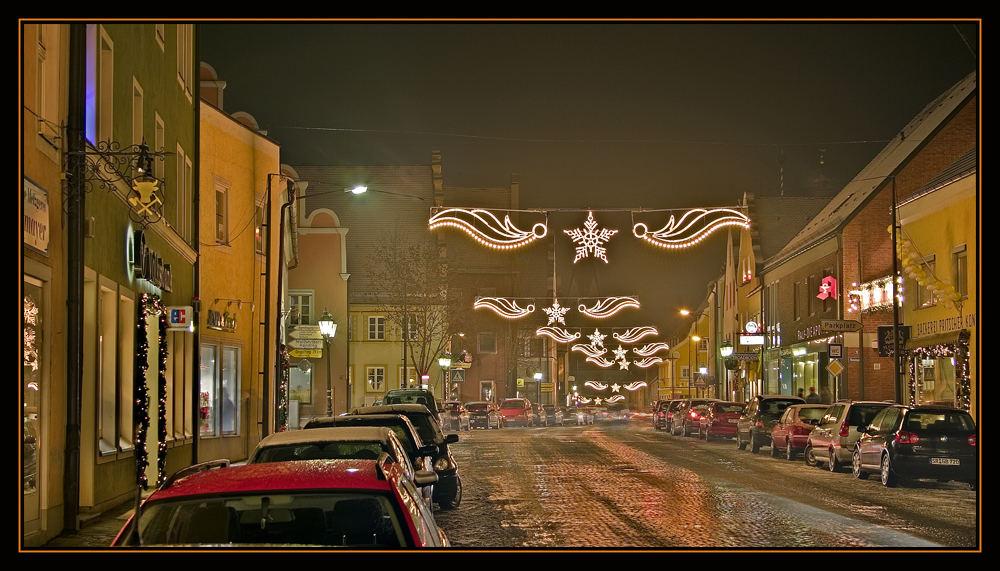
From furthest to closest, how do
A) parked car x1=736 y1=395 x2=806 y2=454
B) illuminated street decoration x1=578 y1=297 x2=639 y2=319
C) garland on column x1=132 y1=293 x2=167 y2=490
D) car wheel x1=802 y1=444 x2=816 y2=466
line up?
illuminated street decoration x1=578 y1=297 x2=639 y2=319 < parked car x1=736 y1=395 x2=806 y2=454 < car wheel x1=802 y1=444 x2=816 y2=466 < garland on column x1=132 y1=293 x2=167 y2=490

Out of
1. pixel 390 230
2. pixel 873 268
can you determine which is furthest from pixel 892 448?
pixel 390 230

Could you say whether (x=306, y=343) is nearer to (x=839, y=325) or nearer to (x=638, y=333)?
(x=839, y=325)

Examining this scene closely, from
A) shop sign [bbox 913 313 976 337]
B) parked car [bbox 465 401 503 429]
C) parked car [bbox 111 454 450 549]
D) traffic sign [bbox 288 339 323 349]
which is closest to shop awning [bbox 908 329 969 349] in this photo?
shop sign [bbox 913 313 976 337]

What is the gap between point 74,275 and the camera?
15.3 metres

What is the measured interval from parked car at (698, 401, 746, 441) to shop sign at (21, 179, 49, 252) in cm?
3273

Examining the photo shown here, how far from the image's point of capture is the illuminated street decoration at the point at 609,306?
42688 millimetres

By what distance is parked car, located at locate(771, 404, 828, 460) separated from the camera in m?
31.8

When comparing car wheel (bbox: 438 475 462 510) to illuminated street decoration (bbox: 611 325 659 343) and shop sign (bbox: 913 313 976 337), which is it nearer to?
shop sign (bbox: 913 313 976 337)

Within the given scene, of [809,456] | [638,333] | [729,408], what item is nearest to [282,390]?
[729,408]

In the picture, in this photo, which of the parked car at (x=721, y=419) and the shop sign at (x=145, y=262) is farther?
the parked car at (x=721, y=419)

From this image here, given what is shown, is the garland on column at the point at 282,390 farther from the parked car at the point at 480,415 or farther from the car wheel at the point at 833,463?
the parked car at the point at 480,415

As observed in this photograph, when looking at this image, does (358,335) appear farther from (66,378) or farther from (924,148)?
(66,378)

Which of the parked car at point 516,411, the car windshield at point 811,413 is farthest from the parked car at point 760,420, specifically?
the parked car at point 516,411

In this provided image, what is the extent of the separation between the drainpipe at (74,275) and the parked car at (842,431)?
16.6 metres
